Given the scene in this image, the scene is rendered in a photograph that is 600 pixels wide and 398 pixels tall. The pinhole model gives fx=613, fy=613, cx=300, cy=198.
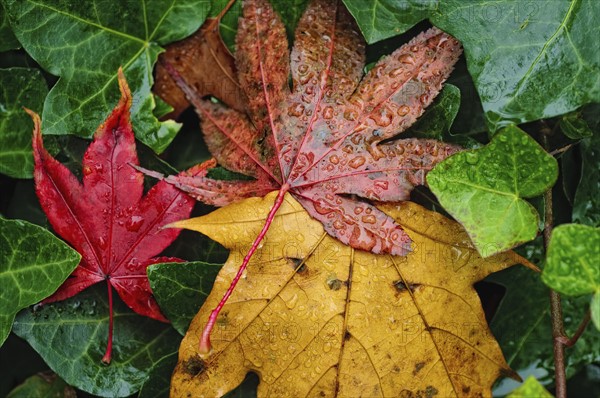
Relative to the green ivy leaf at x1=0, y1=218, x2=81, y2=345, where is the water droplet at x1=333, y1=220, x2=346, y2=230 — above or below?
above

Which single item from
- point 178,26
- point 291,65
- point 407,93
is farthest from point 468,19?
point 178,26

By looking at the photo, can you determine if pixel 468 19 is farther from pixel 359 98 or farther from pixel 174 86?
pixel 174 86

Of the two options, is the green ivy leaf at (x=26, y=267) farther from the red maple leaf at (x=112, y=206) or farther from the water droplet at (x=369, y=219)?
the water droplet at (x=369, y=219)

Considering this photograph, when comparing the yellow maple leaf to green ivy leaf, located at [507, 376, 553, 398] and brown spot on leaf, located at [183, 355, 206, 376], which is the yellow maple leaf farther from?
green ivy leaf, located at [507, 376, 553, 398]

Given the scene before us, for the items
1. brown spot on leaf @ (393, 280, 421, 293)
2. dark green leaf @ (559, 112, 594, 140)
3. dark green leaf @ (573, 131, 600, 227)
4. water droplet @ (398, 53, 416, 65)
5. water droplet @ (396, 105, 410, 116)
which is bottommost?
brown spot on leaf @ (393, 280, 421, 293)

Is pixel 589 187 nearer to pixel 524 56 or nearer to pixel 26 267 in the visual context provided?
pixel 524 56

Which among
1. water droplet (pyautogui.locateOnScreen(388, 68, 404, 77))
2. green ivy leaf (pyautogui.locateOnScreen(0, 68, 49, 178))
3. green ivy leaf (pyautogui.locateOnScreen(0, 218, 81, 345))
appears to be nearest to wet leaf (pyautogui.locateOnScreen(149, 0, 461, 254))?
water droplet (pyautogui.locateOnScreen(388, 68, 404, 77))

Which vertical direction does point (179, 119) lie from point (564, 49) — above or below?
below
